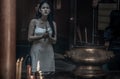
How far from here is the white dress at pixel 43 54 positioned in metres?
3.39

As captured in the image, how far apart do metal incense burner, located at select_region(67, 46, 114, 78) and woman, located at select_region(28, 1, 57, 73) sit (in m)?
0.20

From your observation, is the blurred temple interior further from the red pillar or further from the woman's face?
the red pillar

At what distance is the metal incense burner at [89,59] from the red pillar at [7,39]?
85 cm

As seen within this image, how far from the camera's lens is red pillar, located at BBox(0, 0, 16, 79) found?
254cm

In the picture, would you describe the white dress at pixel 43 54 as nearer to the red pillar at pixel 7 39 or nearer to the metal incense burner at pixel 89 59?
the metal incense burner at pixel 89 59

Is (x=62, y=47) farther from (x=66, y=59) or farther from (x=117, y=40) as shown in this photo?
(x=117, y=40)

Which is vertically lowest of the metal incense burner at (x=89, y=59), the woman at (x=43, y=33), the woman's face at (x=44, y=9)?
the metal incense burner at (x=89, y=59)

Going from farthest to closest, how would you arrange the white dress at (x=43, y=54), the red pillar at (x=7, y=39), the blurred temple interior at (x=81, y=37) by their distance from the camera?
the white dress at (x=43, y=54) < the blurred temple interior at (x=81, y=37) < the red pillar at (x=7, y=39)

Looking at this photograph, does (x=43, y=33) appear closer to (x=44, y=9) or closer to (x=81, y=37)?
(x=44, y=9)

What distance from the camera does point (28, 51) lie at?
337cm

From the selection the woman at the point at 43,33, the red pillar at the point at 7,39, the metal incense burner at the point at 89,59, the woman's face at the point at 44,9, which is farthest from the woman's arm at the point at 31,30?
the red pillar at the point at 7,39

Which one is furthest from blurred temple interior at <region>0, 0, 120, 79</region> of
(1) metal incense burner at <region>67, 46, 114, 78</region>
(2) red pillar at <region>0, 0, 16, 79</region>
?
(2) red pillar at <region>0, 0, 16, 79</region>

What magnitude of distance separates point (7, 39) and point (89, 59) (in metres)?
0.95

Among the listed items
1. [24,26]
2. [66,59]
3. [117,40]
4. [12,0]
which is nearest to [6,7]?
[12,0]
